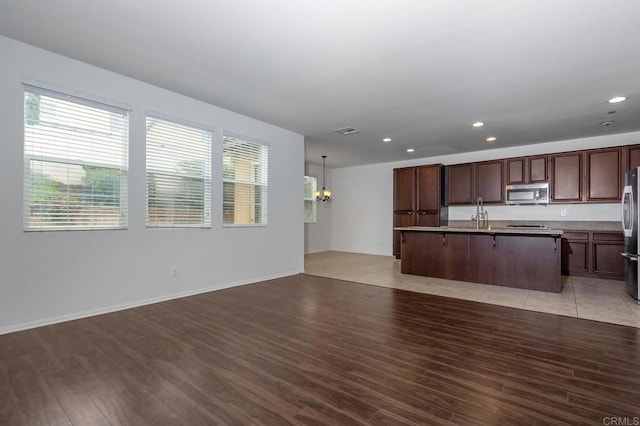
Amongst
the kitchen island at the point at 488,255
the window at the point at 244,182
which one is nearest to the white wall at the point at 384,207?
the kitchen island at the point at 488,255

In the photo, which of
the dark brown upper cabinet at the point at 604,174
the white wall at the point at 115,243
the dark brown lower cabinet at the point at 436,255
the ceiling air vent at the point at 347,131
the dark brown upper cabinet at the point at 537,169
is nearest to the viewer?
the white wall at the point at 115,243

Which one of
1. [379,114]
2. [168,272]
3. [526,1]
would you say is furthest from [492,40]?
[168,272]

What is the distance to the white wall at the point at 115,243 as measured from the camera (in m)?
2.94

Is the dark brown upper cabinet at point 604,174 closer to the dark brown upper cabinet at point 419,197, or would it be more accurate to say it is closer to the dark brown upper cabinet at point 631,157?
the dark brown upper cabinet at point 631,157

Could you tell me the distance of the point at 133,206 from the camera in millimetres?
3748

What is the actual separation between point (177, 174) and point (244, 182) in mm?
Answer: 1131

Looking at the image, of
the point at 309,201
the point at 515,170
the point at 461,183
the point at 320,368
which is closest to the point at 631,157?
the point at 515,170

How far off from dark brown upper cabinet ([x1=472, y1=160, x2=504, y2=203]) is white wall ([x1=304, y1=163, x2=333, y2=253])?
443cm

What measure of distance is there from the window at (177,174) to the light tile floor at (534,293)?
2.61 m

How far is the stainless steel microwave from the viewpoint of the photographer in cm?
622

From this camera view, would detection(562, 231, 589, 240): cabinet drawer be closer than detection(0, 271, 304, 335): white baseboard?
No

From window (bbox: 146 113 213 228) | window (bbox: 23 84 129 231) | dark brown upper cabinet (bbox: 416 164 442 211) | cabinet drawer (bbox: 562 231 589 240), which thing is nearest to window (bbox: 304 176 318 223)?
dark brown upper cabinet (bbox: 416 164 442 211)

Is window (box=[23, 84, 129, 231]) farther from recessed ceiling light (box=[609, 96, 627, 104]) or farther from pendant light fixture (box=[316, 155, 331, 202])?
recessed ceiling light (box=[609, 96, 627, 104])

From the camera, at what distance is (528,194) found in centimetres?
637
